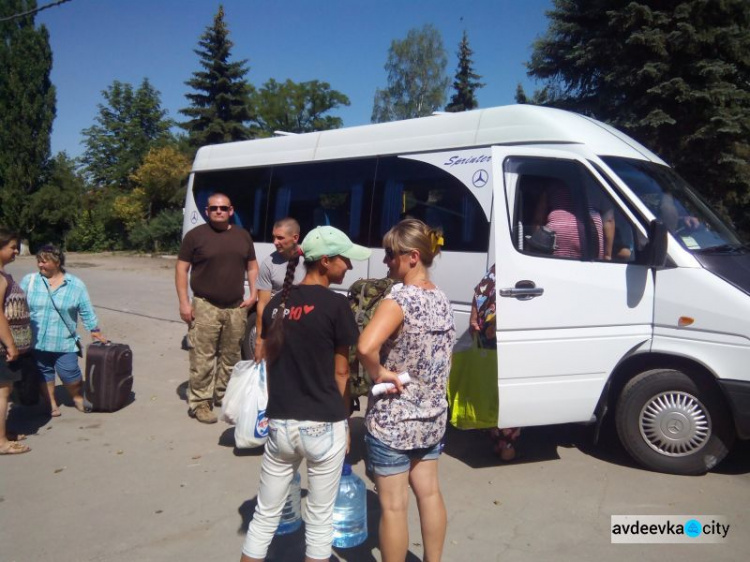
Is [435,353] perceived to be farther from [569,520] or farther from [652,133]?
[652,133]

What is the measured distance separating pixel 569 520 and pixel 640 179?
2636 millimetres

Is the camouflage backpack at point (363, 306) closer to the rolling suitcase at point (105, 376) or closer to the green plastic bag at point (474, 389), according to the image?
the green plastic bag at point (474, 389)

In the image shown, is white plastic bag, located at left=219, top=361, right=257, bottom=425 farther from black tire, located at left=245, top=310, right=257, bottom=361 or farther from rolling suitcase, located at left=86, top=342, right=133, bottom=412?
black tire, located at left=245, top=310, right=257, bottom=361

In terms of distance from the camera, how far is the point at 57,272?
231 inches

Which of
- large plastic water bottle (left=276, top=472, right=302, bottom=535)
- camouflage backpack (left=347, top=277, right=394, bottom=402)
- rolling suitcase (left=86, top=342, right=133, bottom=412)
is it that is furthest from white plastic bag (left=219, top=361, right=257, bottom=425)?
rolling suitcase (left=86, top=342, right=133, bottom=412)

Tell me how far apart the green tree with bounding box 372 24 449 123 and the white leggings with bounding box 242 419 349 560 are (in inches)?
1611

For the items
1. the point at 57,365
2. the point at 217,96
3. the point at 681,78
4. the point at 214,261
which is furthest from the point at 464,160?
the point at 217,96

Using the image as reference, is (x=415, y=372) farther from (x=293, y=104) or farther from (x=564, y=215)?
Result: (x=293, y=104)

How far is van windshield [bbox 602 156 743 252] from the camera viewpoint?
4.71 metres

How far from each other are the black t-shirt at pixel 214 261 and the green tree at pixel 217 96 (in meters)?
25.9

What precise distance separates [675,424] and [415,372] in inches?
105

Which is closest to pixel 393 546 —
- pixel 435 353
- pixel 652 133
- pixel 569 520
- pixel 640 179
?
pixel 435 353

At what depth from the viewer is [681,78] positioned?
1313cm

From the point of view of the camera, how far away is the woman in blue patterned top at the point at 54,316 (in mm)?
5734
